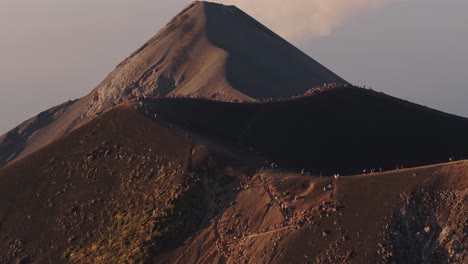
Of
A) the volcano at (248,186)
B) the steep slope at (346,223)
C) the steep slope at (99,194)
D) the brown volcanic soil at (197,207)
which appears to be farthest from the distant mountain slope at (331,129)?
the steep slope at (346,223)

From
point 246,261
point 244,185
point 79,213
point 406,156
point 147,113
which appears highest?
point 147,113

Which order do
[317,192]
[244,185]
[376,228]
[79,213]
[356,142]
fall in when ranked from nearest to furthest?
1. [376,228]
2. [317,192]
3. [244,185]
4. [79,213]
5. [356,142]

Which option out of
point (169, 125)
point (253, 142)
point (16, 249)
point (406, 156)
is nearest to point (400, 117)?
point (406, 156)

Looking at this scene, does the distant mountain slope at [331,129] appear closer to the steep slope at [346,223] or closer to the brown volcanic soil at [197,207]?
the brown volcanic soil at [197,207]

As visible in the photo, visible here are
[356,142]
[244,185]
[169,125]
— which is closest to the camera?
[244,185]

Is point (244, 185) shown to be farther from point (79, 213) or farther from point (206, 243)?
point (79, 213)

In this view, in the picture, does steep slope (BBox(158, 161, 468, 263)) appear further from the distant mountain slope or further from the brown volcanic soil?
the distant mountain slope

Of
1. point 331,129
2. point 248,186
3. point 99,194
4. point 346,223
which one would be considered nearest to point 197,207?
point 248,186
